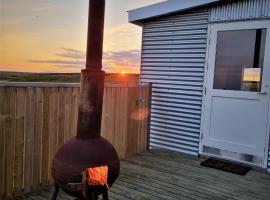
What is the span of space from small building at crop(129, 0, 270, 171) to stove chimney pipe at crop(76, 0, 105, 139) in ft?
8.88

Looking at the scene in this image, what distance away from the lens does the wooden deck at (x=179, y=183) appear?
3195mm

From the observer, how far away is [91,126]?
2.30 metres

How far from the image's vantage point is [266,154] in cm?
410

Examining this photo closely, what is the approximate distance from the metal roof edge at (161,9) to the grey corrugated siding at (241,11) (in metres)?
0.22

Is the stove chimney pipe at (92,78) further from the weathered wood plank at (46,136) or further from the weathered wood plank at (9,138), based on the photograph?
the weathered wood plank at (46,136)

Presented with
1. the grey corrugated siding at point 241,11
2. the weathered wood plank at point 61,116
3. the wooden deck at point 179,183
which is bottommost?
the wooden deck at point 179,183

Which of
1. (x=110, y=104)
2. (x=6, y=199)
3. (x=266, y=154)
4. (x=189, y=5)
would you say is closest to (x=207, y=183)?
(x=266, y=154)

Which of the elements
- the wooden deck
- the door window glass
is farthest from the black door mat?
the door window glass

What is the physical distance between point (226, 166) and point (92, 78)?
2.89 meters

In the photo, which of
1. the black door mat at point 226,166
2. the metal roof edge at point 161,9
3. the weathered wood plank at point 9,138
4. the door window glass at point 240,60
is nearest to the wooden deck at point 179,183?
the black door mat at point 226,166

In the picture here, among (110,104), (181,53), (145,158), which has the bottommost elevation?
(145,158)

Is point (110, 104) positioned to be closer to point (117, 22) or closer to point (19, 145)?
point (19, 145)

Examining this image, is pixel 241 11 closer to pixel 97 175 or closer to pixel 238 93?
pixel 238 93

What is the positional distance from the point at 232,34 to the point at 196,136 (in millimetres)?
1741
